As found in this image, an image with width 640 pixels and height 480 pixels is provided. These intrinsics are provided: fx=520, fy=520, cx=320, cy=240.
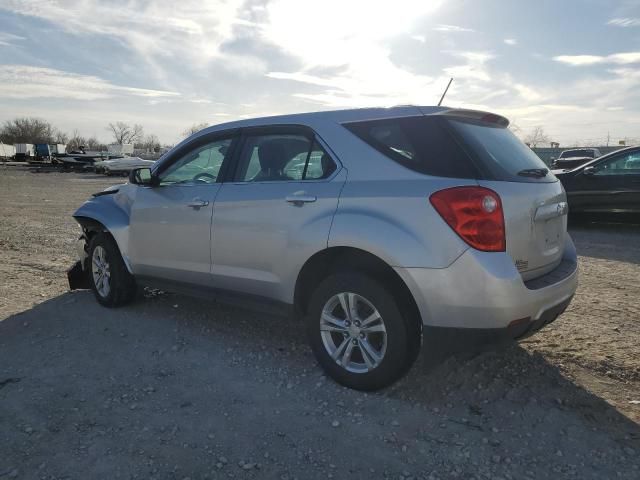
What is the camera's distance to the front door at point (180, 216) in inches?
166

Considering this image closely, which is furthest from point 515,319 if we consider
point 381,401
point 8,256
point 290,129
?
point 8,256

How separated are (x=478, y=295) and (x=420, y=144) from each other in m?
0.98

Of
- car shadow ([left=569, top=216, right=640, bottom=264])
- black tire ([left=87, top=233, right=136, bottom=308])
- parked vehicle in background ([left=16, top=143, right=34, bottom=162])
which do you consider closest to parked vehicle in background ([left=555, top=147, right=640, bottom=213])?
car shadow ([left=569, top=216, right=640, bottom=264])

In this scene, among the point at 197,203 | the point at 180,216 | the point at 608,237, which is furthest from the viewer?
the point at 608,237

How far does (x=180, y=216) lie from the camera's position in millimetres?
4367

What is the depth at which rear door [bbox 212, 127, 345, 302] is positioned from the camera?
135 inches

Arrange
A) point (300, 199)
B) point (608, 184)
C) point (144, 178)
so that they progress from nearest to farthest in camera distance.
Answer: point (300, 199) < point (144, 178) < point (608, 184)

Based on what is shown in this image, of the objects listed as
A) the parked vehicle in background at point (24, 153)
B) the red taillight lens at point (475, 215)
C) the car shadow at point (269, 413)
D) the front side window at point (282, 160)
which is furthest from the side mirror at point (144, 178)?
the parked vehicle in background at point (24, 153)

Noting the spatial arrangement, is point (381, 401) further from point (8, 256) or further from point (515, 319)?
point (8, 256)

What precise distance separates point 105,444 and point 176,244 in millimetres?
1915

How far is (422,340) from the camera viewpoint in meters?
3.07

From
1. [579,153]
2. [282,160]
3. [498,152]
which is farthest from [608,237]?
[579,153]

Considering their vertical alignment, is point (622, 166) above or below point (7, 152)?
above

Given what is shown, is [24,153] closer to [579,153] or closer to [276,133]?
[579,153]
